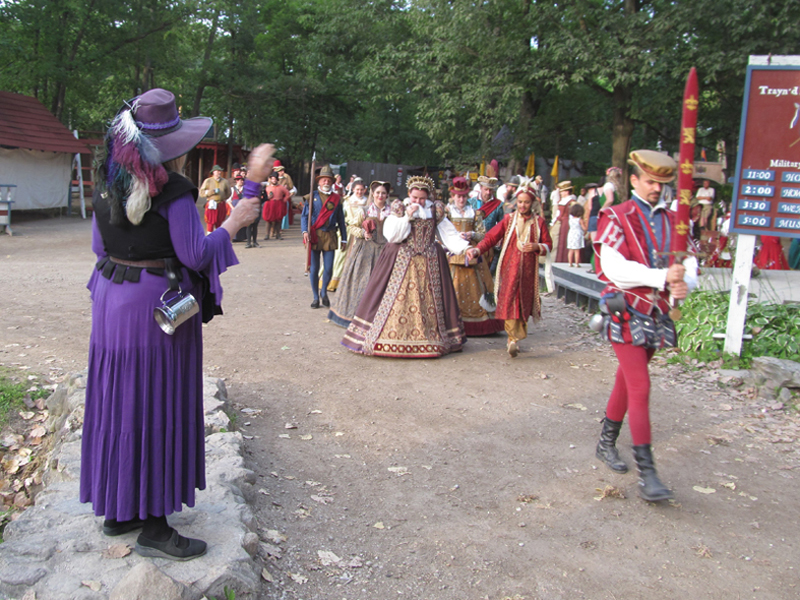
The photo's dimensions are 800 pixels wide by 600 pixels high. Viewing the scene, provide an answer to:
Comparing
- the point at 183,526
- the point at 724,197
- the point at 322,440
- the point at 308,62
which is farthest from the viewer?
the point at 308,62

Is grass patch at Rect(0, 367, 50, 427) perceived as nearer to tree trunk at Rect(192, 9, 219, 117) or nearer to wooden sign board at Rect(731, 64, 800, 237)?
wooden sign board at Rect(731, 64, 800, 237)

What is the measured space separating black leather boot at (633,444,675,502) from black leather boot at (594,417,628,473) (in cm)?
37

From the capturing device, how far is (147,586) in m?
2.51

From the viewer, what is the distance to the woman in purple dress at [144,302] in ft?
8.76

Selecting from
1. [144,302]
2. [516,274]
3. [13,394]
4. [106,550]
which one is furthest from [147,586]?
[516,274]

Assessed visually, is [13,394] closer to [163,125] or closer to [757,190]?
[163,125]

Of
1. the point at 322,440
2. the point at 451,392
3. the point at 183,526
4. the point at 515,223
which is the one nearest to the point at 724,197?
the point at 515,223

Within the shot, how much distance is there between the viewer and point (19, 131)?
19.0 m

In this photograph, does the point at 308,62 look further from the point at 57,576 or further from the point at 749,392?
the point at 57,576

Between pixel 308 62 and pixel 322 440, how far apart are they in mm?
25016

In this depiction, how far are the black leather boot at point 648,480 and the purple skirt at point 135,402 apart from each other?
2.59 metres

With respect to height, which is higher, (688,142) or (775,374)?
(688,142)

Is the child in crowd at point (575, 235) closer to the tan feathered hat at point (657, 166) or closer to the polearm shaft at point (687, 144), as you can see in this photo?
the tan feathered hat at point (657, 166)

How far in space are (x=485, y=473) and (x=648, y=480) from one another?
0.99 meters
